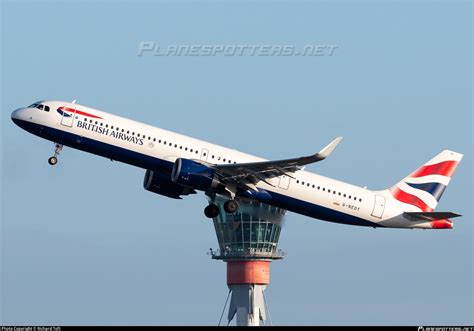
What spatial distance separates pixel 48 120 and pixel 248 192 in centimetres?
1356

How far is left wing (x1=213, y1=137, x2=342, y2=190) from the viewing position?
77750 mm

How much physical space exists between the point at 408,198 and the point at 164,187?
1686 centimetres

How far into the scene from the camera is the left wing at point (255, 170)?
255 feet

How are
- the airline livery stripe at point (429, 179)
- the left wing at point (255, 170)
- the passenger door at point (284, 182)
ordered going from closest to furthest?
the left wing at point (255, 170), the passenger door at point (284, 182), the airline livery stripe at point (429, 179)

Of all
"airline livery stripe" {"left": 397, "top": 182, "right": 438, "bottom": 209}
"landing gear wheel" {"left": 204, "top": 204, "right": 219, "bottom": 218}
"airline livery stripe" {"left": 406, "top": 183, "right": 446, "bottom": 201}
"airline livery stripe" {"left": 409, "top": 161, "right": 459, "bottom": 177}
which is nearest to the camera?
"landing gear wheel" {"left": 204, "top": 204, "right": 219, "bottom": 218}

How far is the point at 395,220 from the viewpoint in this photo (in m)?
85.2

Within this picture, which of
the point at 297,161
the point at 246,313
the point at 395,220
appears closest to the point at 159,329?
the point at 297,161

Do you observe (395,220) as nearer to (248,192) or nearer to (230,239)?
(248,192)

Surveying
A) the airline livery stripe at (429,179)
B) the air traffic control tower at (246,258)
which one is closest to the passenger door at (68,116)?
the airline livery stripe at (429,179)

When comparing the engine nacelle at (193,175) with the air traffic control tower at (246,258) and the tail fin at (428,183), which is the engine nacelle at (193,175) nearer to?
the tail fin at (428,183)

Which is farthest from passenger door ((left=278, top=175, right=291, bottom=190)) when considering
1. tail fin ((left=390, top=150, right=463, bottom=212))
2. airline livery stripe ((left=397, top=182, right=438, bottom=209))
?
airline livery stripe ((left=397, top=182, right=438, bottom=209))

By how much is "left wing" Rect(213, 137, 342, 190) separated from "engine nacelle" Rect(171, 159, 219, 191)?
62 centimetres

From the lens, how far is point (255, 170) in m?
79.1

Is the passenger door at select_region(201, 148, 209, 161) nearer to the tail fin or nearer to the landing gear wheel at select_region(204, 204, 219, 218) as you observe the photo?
the landing gear wheel at select_region(204, 204, 219, 218)
